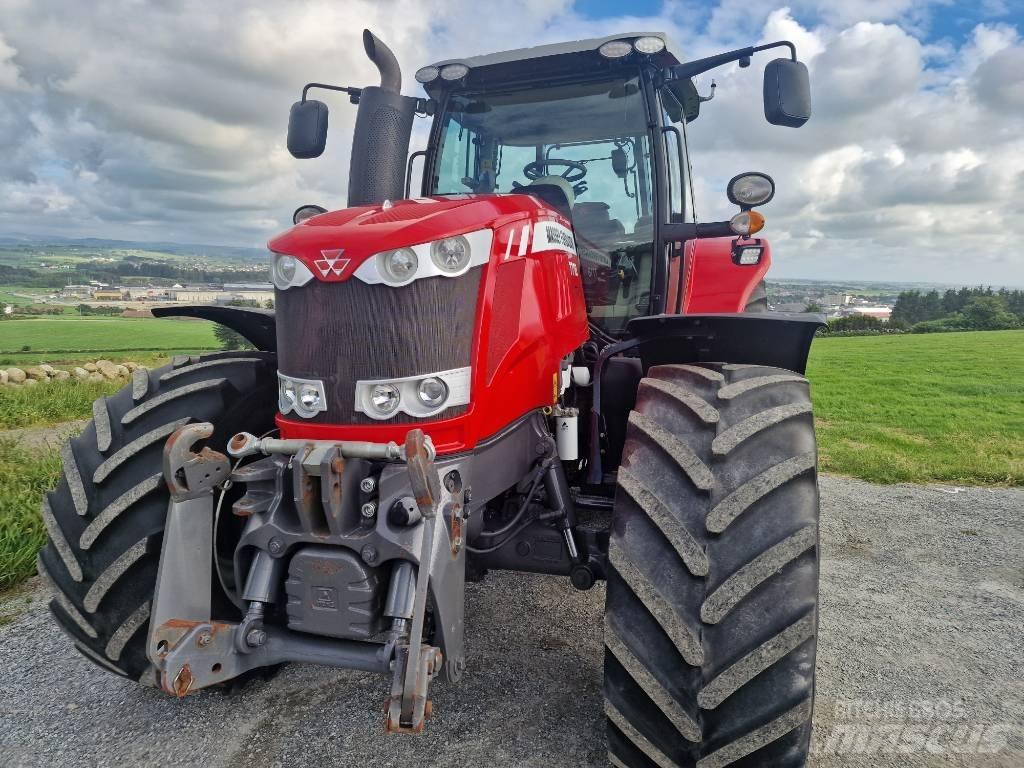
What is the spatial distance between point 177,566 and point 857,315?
31.9 m

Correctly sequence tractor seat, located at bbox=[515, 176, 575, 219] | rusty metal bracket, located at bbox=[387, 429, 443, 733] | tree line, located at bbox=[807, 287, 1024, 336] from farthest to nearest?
tree line, located at bbox=[807, 287, 1024, 336] < tractor seat, located at bbox=[515, 176, 575, 219] < rusty metal bracket, located at bbox=[387, 429, 443, 733]

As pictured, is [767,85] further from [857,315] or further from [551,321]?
[857,315]

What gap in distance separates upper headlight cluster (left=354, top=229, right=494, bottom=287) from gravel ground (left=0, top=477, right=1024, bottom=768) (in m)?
1.53

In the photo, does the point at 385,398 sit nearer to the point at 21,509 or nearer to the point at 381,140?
the point at 381,140

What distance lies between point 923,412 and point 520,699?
33.8 ft

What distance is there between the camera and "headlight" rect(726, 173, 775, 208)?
3094 mm

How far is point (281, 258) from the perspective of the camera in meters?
2.16

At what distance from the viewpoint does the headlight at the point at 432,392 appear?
203 centimetres

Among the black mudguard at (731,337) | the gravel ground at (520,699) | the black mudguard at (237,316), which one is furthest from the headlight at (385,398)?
the black mudguard at (237,316)

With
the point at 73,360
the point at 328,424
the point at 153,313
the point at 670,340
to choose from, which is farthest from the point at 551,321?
the point at 73,360

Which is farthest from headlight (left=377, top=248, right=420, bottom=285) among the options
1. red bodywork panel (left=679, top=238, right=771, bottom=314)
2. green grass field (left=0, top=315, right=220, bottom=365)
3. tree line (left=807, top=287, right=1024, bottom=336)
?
tree line (left=807, top=287, right=1024, bottom=336)

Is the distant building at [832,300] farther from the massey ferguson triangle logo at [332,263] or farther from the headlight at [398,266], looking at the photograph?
the massey ferguson triangle logo at [332,263]

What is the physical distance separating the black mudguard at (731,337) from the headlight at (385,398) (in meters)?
1.00

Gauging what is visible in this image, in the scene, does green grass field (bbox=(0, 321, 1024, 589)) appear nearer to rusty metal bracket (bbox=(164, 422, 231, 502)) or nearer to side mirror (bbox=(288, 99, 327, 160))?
rusty metal bracket (bbox=(164, 422, 231, 502))
